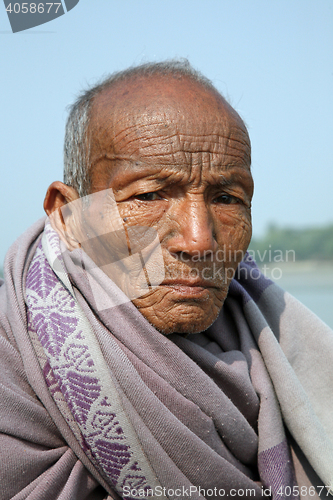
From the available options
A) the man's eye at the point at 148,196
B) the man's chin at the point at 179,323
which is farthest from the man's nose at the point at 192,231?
the man's chin at the point at 179,323

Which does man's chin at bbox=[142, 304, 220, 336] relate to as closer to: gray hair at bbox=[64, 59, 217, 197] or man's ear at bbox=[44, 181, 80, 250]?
man's ear at bbox=[44, 181, 80, 250]

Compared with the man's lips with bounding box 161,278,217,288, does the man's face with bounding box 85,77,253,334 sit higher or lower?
higher

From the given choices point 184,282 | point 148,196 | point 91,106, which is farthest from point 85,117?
point 184,282

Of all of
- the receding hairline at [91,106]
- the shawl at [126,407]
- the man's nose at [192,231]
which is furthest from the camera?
the receding hairline at [91,106]

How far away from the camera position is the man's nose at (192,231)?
68.7 inches

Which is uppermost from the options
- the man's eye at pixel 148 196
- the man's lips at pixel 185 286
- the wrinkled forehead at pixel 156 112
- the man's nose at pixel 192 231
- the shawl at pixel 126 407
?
the wrinkled forehead at pixel 156 112

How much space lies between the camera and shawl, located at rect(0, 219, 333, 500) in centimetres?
156

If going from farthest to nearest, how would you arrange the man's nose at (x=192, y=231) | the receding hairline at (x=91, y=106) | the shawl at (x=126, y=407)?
the receding hairline at (x=91, y=106), the man's nose at (x=192, y=231), the shawl at (x=126, y=407)

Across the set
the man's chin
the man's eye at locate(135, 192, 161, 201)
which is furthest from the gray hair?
the man's chin

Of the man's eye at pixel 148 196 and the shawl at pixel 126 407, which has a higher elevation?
the man's eye at pixel 148 196

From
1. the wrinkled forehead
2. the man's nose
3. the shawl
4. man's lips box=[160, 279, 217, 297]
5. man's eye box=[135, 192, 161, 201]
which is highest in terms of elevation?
the wrinkled forehead

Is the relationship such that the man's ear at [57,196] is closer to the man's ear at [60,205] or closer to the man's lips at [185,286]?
the man's ear at [60,205]

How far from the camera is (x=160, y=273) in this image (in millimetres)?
1792

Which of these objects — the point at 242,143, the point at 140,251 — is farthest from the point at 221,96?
the point at 140,251
